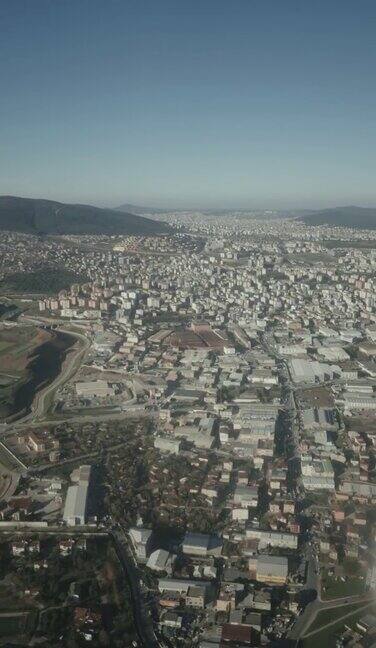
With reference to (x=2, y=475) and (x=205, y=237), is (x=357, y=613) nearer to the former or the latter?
(x=2, y=475)

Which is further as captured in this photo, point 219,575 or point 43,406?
point 43,406

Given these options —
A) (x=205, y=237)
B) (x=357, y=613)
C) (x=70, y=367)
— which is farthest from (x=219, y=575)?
(x=205, y=237)

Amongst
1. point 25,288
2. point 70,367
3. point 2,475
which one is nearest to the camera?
point 2,475

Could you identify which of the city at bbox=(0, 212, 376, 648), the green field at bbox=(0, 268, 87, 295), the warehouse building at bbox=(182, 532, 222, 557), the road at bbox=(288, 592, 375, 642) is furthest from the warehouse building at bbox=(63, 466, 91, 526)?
the green field at bbox=(0, 268, 87, 295)

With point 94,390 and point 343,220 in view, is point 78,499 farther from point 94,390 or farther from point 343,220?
point 343,220

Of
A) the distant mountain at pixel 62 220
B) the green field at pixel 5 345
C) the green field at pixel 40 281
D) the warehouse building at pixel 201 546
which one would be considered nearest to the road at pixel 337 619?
the warehouse building at pixel 201 546

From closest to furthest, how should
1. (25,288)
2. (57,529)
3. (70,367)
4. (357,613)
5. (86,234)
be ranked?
(357,613), (57,529), (70,367), (25,288), (86,234)

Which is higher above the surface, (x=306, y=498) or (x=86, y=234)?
(x=86, y=234)

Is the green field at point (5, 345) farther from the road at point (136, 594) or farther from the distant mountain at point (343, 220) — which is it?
the distant mountain at point (343, 220)
